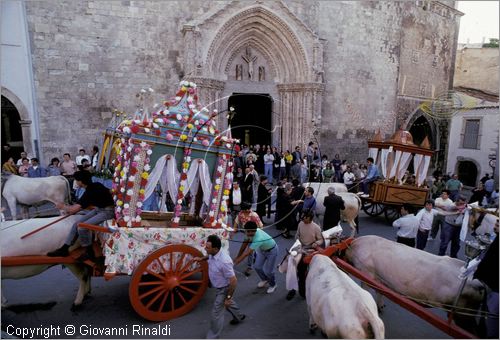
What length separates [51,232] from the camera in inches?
216

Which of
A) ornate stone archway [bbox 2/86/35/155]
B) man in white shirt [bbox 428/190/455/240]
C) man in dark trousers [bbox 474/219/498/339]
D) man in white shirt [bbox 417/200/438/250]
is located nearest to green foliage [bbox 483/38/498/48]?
man in white shirt [bbox 428/190/455/240]

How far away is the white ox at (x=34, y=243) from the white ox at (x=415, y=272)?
4.33 metres

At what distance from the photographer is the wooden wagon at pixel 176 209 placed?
5195 millimetres

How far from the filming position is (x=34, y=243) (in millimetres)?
5312

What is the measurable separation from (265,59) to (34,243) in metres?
13.4

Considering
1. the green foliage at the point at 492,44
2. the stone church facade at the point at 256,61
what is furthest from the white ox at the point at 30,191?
the green foliage at the point at 492,44

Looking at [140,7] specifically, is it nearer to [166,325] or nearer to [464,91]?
[166,325]

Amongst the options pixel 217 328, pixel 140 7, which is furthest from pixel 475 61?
pixel 217 328

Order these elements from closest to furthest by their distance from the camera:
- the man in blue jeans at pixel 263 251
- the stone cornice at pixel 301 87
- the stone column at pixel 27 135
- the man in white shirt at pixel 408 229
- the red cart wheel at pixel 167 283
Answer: the red cart wheel at pixel 167 283, the man in blue jeans at pixel 263 251, the man in white shirt at pixel 408 229, the stone column at pixel 27 135, the stone cornice at pixel 301 87

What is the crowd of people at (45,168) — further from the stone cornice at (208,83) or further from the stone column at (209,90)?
the stone cornice at (208,83)

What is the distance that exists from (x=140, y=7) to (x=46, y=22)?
338cm

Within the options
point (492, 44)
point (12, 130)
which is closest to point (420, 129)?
point (492, 44)

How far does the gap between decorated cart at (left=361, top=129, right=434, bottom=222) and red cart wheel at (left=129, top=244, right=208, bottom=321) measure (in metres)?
7.17

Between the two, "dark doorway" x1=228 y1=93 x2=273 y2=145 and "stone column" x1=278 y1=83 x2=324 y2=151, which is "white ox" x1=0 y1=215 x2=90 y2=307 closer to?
"stone column" x1=278 y1=83 x2=324 y2=151
